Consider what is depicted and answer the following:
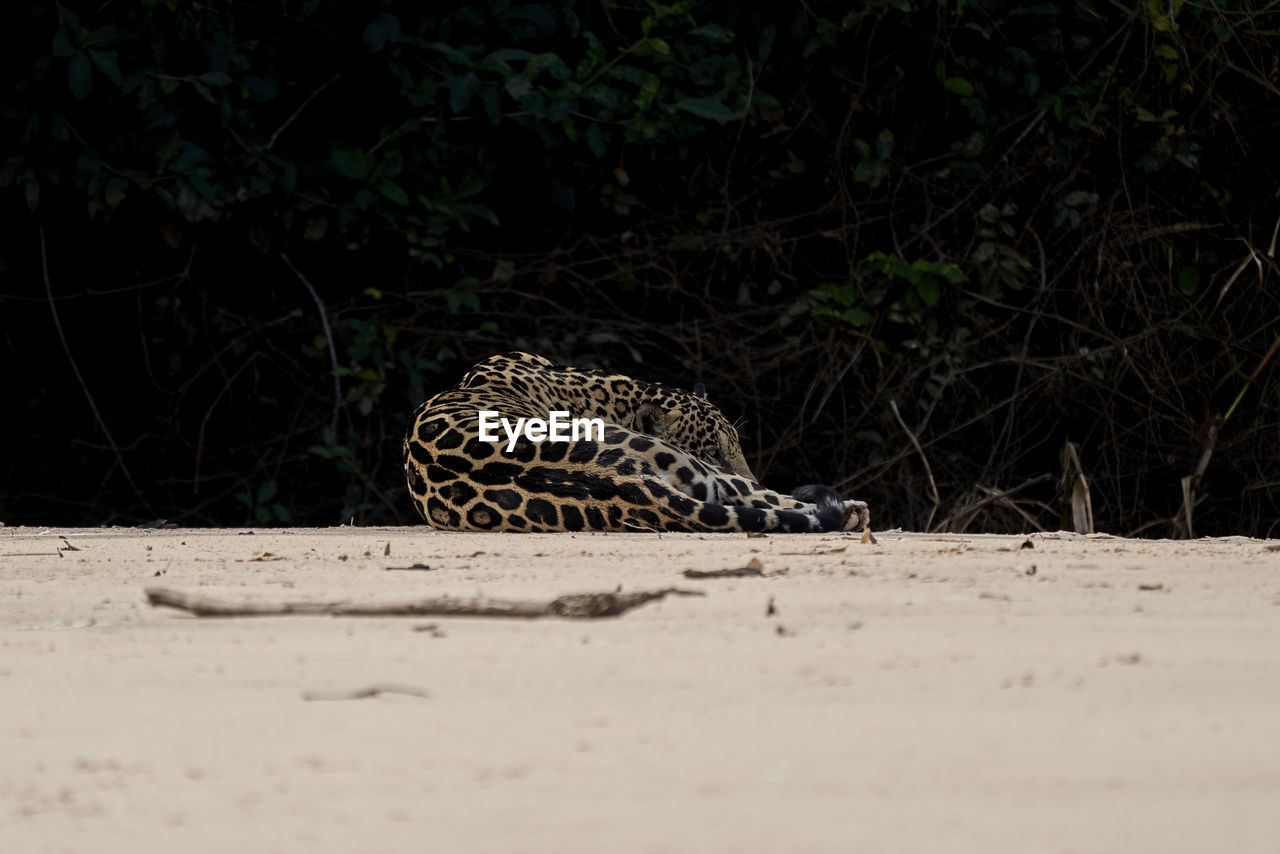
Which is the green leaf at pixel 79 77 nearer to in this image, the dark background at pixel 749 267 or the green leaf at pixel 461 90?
the dark background at pixel 749 267

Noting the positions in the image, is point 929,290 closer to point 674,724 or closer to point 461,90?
point 461,90

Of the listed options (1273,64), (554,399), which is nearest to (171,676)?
(554,399)

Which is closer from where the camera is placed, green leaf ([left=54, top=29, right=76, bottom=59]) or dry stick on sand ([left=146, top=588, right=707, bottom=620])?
dry stick on sand ([left=146, top=588, right=707, bottom=620])

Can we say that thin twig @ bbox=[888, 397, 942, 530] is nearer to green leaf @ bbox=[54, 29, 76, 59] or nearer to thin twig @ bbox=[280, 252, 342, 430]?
thin twig @ bbox=[280, 252, 342, 430]

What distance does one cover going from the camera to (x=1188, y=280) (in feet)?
21.5

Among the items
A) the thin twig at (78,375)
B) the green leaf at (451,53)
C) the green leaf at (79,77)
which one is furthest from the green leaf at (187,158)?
the green leaf at (451,53)

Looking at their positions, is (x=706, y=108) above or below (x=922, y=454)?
above

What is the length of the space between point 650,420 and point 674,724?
15.6 feet

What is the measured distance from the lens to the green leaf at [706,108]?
5.90 meters

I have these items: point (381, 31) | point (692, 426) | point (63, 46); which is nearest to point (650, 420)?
point (692, 426)

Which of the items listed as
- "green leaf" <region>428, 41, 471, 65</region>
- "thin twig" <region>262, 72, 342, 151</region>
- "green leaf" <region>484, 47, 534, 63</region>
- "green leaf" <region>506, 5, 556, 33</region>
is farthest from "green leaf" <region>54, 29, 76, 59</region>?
"green leaf" <region>506, 5, 556, 33</region>

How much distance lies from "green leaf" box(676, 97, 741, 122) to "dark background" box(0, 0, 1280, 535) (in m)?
0.02

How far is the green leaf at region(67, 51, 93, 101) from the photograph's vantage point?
5.38m

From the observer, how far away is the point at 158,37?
221 inches
